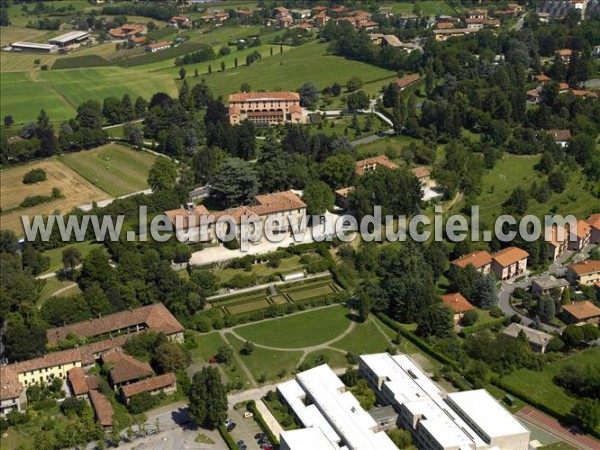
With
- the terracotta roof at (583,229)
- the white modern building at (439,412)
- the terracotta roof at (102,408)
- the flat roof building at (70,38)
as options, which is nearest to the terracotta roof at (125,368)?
the terracotta roof at (102,408)

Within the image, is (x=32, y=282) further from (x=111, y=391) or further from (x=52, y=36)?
(x=52, y=36)

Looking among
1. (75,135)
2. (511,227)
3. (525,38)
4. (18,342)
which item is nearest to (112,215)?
(18,342)

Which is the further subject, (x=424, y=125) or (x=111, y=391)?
(x=424, y=125)

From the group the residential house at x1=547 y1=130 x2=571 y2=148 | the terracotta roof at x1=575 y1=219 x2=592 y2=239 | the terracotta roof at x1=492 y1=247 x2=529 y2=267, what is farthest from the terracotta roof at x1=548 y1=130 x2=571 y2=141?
the terracotta roof at x1=492 y1=247 x2=529 y2=267

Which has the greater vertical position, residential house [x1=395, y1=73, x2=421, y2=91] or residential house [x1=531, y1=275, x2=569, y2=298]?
residential house [x1=395, y1=73, x2=421, y2=91]

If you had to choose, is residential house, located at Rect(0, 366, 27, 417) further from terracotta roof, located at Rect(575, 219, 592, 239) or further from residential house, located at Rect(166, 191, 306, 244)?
terracotta roof, located at Rect(575, 219, 592, 239)

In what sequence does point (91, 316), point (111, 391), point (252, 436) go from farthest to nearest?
point (91, 316) < point (111, 391) < point (252, 436)

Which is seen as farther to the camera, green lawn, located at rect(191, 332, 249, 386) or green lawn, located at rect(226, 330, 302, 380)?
green lawn, located at rect(226, 330, 302, 380)
